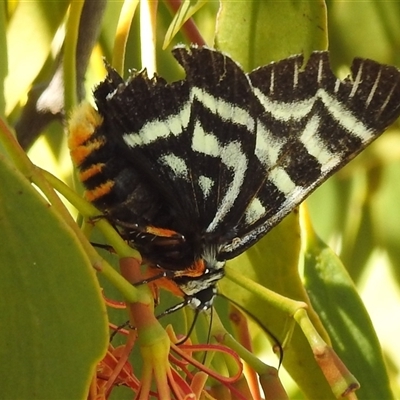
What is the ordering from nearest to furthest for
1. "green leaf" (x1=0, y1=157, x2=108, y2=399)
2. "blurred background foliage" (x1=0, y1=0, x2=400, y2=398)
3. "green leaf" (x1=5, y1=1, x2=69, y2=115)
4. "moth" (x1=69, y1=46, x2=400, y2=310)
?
1. "green leaf" (x1=0, y1=157, x2=108, y2=399)
2. "moth" (x1=69, y1=46, x2=400, y2=310)
3. "green leaf" (x1=5, y1=1, x2=69, y2=115)
4. "blurred background foliage" (x1=0, y1=0, x2=400, y2=398)

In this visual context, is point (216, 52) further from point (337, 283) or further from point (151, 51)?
point (337, 283)

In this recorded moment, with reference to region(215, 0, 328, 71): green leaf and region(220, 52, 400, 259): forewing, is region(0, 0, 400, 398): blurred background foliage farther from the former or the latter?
region(220, 52, 400, 259): forewing

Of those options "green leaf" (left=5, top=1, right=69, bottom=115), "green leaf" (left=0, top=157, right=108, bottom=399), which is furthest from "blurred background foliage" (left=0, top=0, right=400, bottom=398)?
"green leaf" (left=0, top=157, right=108, bottom=399)

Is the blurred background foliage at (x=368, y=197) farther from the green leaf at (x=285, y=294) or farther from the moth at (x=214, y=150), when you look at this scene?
the moth at (x=214, y=150)

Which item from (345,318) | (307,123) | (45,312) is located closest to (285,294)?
(345,318)

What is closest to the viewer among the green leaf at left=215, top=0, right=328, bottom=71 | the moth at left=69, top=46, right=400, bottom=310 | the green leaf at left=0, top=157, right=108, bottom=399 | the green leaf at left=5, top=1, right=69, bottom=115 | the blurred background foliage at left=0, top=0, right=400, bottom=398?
the green leaf at left=0, top=157, right=108, bottom=399

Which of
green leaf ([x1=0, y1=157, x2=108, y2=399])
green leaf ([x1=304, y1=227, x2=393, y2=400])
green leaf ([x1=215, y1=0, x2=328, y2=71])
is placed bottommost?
green leaf ([x1=304, y1=227, x2=393, y2=400])

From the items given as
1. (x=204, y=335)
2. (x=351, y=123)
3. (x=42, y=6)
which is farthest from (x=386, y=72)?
(x=42, y=6)

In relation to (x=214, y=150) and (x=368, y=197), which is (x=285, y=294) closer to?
(x=214, y=150)
